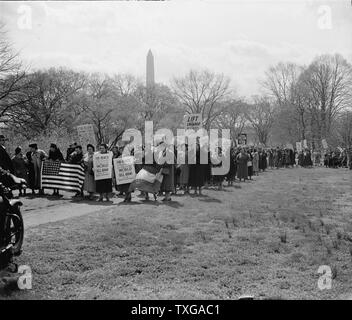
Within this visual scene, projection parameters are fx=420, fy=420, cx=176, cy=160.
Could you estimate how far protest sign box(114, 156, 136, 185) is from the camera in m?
12.5

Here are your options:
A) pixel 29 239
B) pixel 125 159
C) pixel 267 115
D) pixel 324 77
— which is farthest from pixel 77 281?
pixel 267 115

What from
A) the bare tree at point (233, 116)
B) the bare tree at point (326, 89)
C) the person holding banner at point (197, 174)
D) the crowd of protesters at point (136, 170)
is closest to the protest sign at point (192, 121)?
the crowd of protesters at point (136, 170)

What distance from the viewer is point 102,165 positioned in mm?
12102

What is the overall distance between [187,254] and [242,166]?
15639 mm

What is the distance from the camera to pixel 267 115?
63.0m

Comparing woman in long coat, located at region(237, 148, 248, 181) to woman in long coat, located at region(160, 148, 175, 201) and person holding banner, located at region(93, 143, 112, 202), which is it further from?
person holding banner, located at region(93, 143, 112, 202)

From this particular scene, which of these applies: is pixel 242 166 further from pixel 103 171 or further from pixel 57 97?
pixel 57 97

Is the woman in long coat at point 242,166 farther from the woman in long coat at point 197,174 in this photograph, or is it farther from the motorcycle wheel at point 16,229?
the motorcycle wheel at point 16,229

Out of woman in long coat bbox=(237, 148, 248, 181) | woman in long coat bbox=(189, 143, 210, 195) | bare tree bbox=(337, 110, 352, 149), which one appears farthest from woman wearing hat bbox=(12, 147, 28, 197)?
bare tree bbox=(337, 110, 352, 149)

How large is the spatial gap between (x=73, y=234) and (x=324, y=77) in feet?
110

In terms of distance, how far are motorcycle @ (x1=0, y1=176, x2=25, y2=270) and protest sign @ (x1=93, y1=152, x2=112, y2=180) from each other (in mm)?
6137

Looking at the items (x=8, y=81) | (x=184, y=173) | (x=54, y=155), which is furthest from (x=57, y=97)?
(x=184, y=173)

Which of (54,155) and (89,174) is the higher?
(54,155)

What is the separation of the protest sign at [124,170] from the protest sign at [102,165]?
0.36 metres
